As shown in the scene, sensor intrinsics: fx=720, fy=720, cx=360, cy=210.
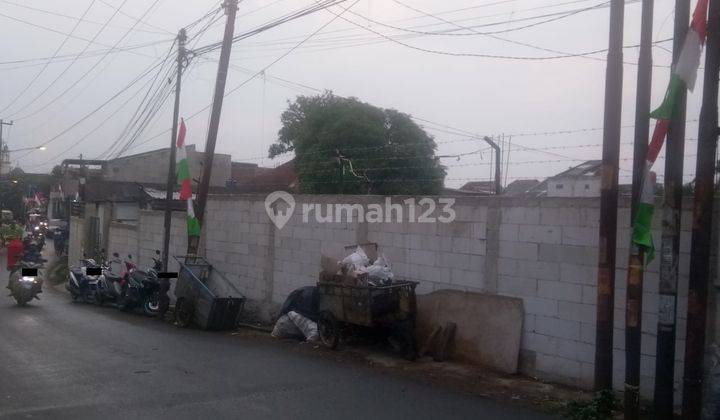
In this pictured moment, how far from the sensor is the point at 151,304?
17.4m

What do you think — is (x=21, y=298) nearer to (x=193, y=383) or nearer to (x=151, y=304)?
(x=151, y=304)

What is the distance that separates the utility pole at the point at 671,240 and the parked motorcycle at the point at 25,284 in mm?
15696

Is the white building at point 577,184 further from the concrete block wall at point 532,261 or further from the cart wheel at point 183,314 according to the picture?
the cart wheel at point 183,314

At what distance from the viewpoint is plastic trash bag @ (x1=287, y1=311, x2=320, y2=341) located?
12.7 m

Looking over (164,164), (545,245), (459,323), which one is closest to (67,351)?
(459,323)

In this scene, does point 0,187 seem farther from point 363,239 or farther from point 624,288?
point 624,288

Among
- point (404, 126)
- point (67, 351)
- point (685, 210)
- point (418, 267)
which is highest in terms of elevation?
point (404, 126)

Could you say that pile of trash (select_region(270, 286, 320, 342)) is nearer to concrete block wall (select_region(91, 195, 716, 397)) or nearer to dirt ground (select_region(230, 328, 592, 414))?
dirt ground (select_region(230, 328, 592, 414))

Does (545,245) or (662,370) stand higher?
(545,245)

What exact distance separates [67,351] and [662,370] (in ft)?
28.9

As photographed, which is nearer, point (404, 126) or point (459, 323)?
point (459, 323)

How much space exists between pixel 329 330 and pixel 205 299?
382 cm

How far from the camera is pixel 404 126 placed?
30266 mm

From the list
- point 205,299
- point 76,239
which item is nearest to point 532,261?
point 205,299
